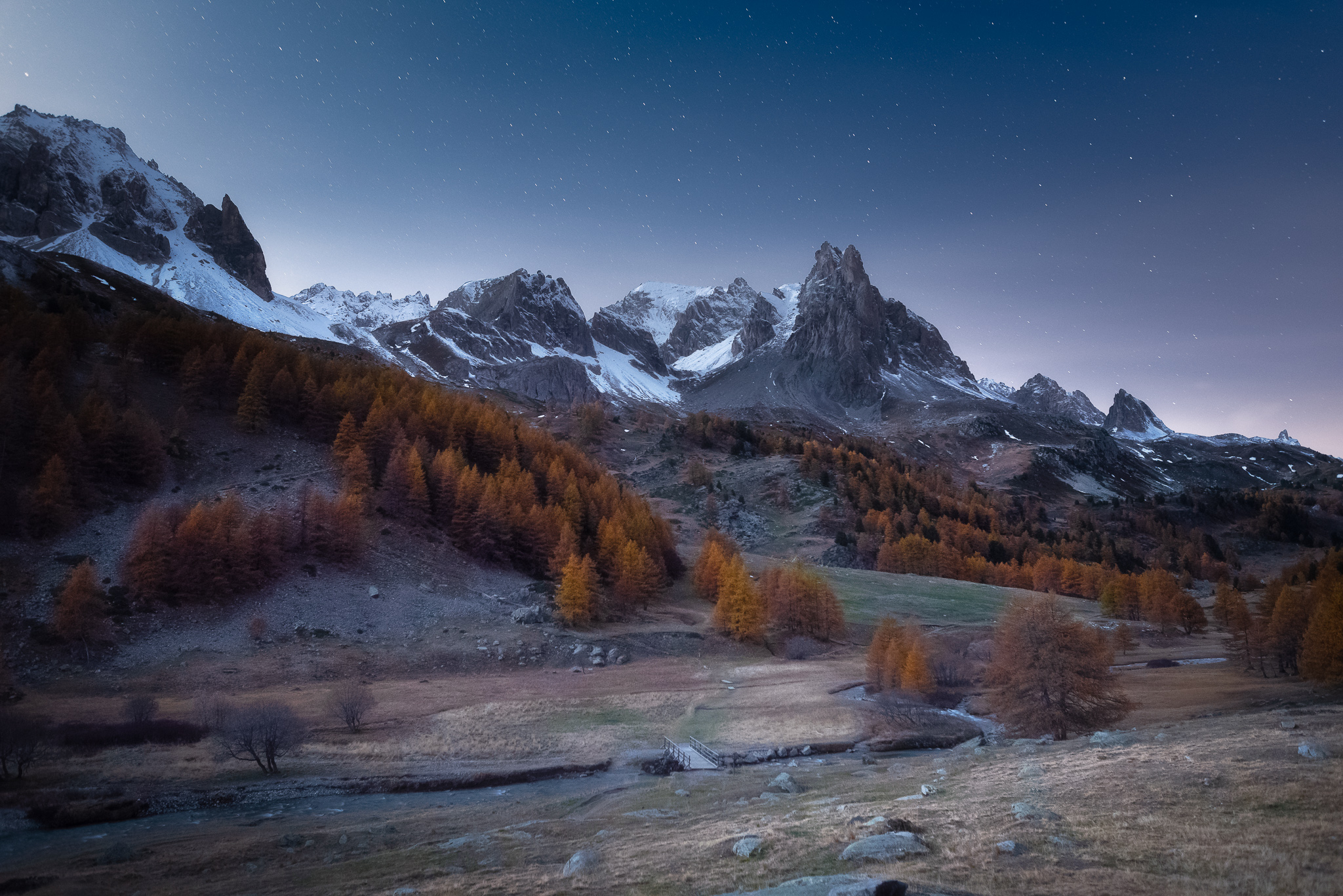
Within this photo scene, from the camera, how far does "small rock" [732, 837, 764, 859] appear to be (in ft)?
57.1

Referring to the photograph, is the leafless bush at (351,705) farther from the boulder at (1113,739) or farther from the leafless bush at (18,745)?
the boulder at (1113,739)

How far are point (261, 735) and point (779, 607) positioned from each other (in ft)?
175

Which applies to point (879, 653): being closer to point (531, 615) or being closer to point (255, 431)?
point (531, 615)

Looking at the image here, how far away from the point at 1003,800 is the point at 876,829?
5670 millimetres

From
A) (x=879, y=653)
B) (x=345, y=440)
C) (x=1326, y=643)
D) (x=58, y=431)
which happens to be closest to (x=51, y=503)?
(x=58, y=431)

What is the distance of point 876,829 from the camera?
18.0 m

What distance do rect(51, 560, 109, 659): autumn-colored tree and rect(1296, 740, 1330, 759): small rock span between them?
67.8 m

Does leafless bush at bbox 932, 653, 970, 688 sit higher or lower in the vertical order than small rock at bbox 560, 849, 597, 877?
lower

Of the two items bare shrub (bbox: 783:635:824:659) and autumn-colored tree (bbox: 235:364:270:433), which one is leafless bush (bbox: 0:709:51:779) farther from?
autumn-colored tree (bbox: 235:364:270:433)

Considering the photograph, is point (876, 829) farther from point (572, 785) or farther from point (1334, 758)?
point (572, 785)

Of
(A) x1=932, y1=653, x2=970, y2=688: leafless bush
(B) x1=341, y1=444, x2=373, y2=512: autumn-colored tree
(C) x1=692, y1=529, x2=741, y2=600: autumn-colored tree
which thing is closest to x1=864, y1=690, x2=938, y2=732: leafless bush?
(A) x1=932, y1=653, x2=970, y2=688: leafless bush

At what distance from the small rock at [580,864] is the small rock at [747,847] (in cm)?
389

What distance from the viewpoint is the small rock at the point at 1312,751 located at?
21359 mm

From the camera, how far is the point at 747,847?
17750mm
